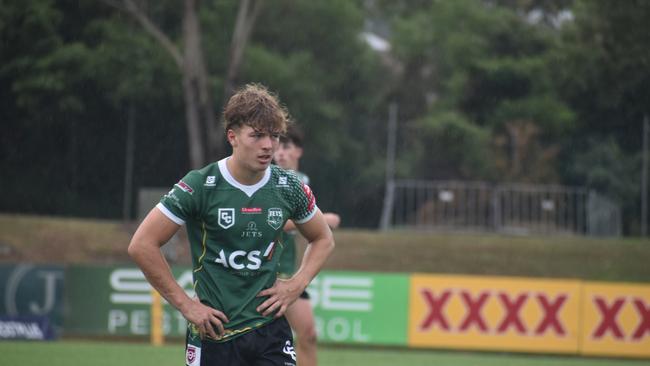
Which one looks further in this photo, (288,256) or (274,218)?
(288,256)

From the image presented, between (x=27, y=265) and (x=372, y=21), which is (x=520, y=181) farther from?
(x=372, y=21)

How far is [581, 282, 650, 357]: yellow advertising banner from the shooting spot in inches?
602

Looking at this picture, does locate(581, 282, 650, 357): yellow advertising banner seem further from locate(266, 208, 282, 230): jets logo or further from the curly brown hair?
the curly brown hair

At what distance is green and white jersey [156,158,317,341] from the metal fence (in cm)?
1972

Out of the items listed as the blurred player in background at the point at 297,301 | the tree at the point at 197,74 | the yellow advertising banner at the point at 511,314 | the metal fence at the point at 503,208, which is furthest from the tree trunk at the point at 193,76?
the blurred player in background at the point at 297,301

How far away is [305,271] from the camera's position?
17.0 feet

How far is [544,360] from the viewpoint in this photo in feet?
49.0

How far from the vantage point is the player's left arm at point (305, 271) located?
16.4ft

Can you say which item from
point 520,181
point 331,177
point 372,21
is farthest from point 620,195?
point 372,21

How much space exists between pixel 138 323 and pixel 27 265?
6.61 feet

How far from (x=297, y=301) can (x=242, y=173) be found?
336cm

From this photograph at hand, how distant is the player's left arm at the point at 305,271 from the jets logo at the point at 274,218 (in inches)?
9.3

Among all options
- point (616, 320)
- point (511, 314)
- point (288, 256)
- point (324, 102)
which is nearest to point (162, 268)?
point (288, 256)

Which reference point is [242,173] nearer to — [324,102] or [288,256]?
[288,256]
